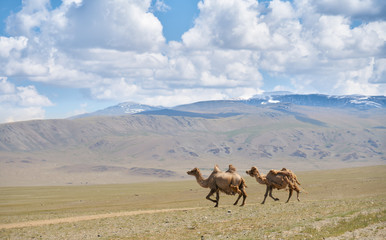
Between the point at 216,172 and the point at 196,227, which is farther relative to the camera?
the point at 216,172

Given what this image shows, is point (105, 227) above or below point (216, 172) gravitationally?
below

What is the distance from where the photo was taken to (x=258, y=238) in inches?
763

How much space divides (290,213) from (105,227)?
10389 millimetres

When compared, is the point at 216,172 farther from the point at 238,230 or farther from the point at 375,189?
the point at 375,189

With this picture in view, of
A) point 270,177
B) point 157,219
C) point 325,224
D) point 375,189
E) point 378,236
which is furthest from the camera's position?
point 375,189

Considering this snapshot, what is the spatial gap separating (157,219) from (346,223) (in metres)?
11.4

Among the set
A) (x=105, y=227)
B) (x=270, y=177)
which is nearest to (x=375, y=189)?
(x=270, y=177)

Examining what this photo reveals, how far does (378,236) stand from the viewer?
18375 mm

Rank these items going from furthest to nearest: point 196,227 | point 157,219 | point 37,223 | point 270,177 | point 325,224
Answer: point 270,177, point 37,223, point 157,219, point 196,227, point 325,224

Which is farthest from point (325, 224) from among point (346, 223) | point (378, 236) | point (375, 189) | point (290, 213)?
point (375, 189)

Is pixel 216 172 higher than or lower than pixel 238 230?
higher

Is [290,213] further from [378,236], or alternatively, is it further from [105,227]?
[105,227]


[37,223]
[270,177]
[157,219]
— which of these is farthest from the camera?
[270,177]

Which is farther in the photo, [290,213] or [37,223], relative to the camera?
[37,223]
